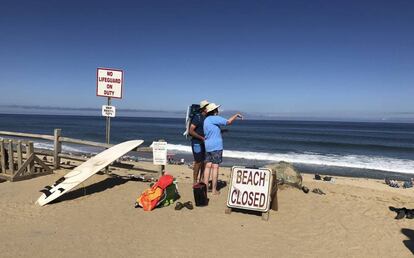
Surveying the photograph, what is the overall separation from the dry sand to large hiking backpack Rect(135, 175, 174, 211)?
0.16 meters

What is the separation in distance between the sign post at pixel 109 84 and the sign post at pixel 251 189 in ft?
11.9

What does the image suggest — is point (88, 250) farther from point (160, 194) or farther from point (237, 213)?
point (237, 213)

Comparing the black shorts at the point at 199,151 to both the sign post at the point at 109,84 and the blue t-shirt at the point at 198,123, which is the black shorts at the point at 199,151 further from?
the sign post at the point at 109,84

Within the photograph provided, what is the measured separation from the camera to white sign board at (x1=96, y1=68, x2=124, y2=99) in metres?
8.24

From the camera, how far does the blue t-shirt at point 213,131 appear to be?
22.6ft

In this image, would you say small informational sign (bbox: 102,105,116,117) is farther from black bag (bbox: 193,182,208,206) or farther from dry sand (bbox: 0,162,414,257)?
black bag (bbox: 193,182,208,206)

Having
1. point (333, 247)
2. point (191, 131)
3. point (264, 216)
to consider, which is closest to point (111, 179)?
point (191, 131)

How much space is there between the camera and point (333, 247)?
4.96 meters

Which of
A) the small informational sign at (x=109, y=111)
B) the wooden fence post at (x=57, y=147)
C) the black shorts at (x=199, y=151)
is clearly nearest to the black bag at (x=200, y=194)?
the black shorts at (x=199, y=151)

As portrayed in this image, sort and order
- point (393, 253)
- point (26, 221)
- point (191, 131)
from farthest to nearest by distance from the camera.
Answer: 1. point (191, 131)
2. point (26, 221)
3. point (393, 253)

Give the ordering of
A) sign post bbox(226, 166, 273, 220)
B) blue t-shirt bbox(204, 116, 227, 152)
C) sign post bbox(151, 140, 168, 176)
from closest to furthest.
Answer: sign post bbox(226, 166, 273, 220), blue t-shirt bbox(204, 116, 227, 152), sign post bbox(151, 140, 168, 176)

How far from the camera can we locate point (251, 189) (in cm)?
628

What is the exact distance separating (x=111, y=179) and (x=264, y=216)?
4.44 m

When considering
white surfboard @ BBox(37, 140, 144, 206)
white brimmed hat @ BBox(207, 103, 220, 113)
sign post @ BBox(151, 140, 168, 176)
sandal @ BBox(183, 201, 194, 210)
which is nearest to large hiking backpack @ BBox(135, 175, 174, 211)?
sandal @ BBox(183, 201, 194, 210)
